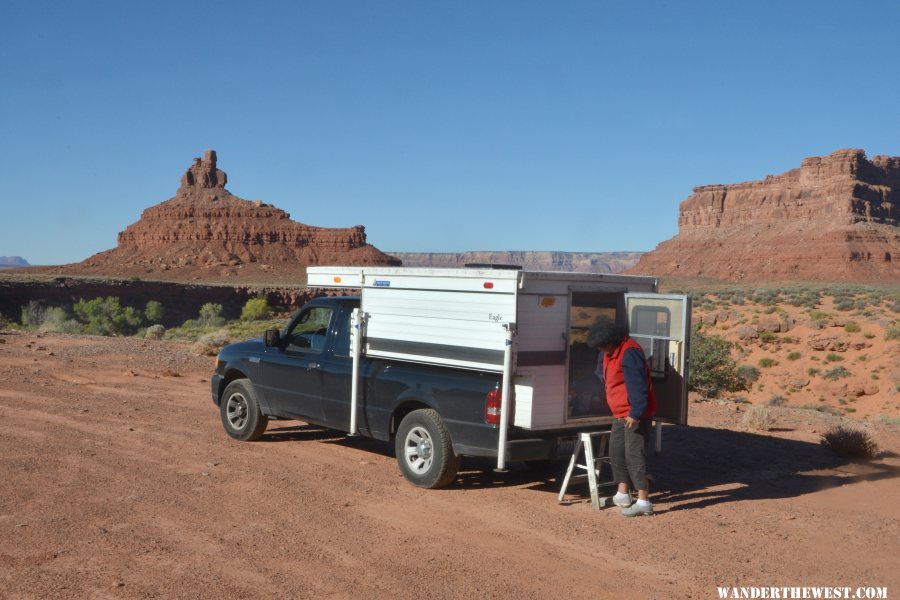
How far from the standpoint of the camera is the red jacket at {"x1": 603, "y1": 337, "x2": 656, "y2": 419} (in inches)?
302

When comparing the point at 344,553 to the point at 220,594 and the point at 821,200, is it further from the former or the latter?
the point at 821,200

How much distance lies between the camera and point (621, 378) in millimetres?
7871

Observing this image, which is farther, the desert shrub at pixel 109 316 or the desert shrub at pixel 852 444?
the desert shrub at pixel 109 316

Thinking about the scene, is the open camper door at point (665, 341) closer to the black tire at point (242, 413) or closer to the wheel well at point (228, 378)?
the black tire at point (242, 413)

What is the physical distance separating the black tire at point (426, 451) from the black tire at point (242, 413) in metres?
2.59

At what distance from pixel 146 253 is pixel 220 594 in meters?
136

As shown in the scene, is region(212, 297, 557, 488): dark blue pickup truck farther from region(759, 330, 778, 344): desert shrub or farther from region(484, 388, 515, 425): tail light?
region(759, 330, 778, 344): desert shrub

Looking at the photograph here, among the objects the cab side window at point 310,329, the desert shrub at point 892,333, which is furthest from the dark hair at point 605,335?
the desert shrub at point 892,333

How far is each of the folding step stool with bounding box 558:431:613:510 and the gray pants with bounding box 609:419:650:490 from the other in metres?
0.21

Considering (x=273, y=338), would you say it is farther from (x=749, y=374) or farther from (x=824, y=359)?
(x=824, y=359)

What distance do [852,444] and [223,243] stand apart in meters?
127

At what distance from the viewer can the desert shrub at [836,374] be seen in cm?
2914

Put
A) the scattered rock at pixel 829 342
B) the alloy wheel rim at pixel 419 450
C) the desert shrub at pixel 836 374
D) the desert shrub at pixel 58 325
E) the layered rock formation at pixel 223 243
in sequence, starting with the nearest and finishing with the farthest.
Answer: the alloy wheel rim at pixel 419 450 < the desert shrub at pixel 836 374 < the desert shrub at pixel 58 325 < the scattered rock at pixel 829 342 < the layered rock formation at pixel 223 243

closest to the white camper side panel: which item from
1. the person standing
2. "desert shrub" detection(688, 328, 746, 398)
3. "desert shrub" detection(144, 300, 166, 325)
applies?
the person standing
